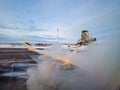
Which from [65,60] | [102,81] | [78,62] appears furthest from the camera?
[65,60]

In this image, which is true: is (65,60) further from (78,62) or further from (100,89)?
(100,89)

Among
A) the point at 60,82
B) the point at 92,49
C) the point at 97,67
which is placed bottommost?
the point at 60,82

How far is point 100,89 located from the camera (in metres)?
12.5

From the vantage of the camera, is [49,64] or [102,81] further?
[49,64]

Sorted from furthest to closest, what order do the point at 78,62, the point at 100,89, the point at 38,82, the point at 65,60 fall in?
the point at 65,60 < the point at 78,62 < the point at 38,82 < the point at 100,89

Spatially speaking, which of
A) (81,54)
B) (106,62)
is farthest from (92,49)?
(106,62)

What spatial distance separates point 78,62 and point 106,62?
3876 millimetres

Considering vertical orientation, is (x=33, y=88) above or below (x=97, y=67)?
below

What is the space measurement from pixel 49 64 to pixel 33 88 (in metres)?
7.08

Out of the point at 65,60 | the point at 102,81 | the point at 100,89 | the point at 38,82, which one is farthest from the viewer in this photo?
the point at 65,60

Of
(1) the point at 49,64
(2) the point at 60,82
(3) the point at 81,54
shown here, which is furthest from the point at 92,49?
(1) the point at 49,64

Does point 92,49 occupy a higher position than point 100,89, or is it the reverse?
point 92,49

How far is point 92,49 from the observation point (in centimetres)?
1655

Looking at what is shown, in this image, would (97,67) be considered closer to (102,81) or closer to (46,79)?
(102,81)
